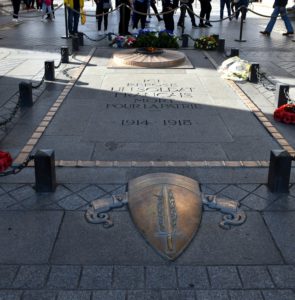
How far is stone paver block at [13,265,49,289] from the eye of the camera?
324 centimetres

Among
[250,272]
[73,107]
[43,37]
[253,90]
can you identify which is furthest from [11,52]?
[250,272]

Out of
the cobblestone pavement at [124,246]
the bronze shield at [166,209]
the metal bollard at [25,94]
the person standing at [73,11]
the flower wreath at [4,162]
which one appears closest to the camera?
the cobblestone pavement at [124,246]

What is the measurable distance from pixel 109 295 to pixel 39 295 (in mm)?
471

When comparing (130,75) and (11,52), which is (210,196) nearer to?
(130,75)

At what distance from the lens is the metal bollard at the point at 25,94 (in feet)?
24.1

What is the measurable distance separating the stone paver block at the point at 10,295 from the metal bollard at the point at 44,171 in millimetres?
1537

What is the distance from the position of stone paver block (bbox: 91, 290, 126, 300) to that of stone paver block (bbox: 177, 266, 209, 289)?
16.6 inches

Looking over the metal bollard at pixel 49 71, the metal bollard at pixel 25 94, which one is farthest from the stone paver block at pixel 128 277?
the metal bollard at pixel 49 71

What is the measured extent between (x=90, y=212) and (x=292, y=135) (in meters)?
3.35

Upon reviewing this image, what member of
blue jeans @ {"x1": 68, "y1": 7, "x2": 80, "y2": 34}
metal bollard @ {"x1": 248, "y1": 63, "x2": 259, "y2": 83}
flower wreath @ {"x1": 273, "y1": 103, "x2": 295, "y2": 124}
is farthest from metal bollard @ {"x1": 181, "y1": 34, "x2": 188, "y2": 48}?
flower wreath @ {"x1": 273, "y1": 103, "x2": 295, "y2": 124}

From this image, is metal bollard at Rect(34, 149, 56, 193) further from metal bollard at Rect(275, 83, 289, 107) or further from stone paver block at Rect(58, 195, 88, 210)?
metal bollard at Rect(275, 83, 289, 107)

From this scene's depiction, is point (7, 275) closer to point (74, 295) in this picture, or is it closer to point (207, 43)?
point (74, 295)

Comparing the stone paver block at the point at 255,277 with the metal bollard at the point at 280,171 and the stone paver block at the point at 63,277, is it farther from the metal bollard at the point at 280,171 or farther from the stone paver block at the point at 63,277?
the metal bollard at the point at 280,171

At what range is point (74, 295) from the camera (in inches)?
124
